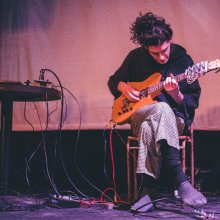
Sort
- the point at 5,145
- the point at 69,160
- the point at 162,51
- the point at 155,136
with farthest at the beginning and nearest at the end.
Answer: the point at 69,160 → the point at 5,145 → the point at 162,51 → the point at 155,136

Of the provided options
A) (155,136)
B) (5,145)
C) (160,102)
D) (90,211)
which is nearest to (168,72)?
(160,102)

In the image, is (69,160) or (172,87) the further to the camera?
(69,160)

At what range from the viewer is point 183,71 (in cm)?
265

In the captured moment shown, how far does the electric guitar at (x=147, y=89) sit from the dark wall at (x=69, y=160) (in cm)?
66

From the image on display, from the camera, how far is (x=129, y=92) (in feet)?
9.09

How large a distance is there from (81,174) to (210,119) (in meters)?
1.29

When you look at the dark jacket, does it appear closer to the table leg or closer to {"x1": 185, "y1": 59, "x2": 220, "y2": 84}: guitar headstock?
{"x1": 185, "y1": 59, "x2": 220, "y2": 84}: guitar headstock

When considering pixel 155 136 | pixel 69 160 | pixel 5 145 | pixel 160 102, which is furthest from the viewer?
pixel 69 160

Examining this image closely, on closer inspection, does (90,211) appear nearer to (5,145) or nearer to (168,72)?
(5,145)

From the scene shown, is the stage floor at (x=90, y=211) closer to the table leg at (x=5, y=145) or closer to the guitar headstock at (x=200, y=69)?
the table leg at (x=5, y=145)

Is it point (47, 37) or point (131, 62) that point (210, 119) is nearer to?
point (131, 62)

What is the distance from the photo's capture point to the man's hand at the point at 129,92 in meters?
2.73

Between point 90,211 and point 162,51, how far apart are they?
117 centimetres

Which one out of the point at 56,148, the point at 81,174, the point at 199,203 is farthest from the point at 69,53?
the point at 199,203
